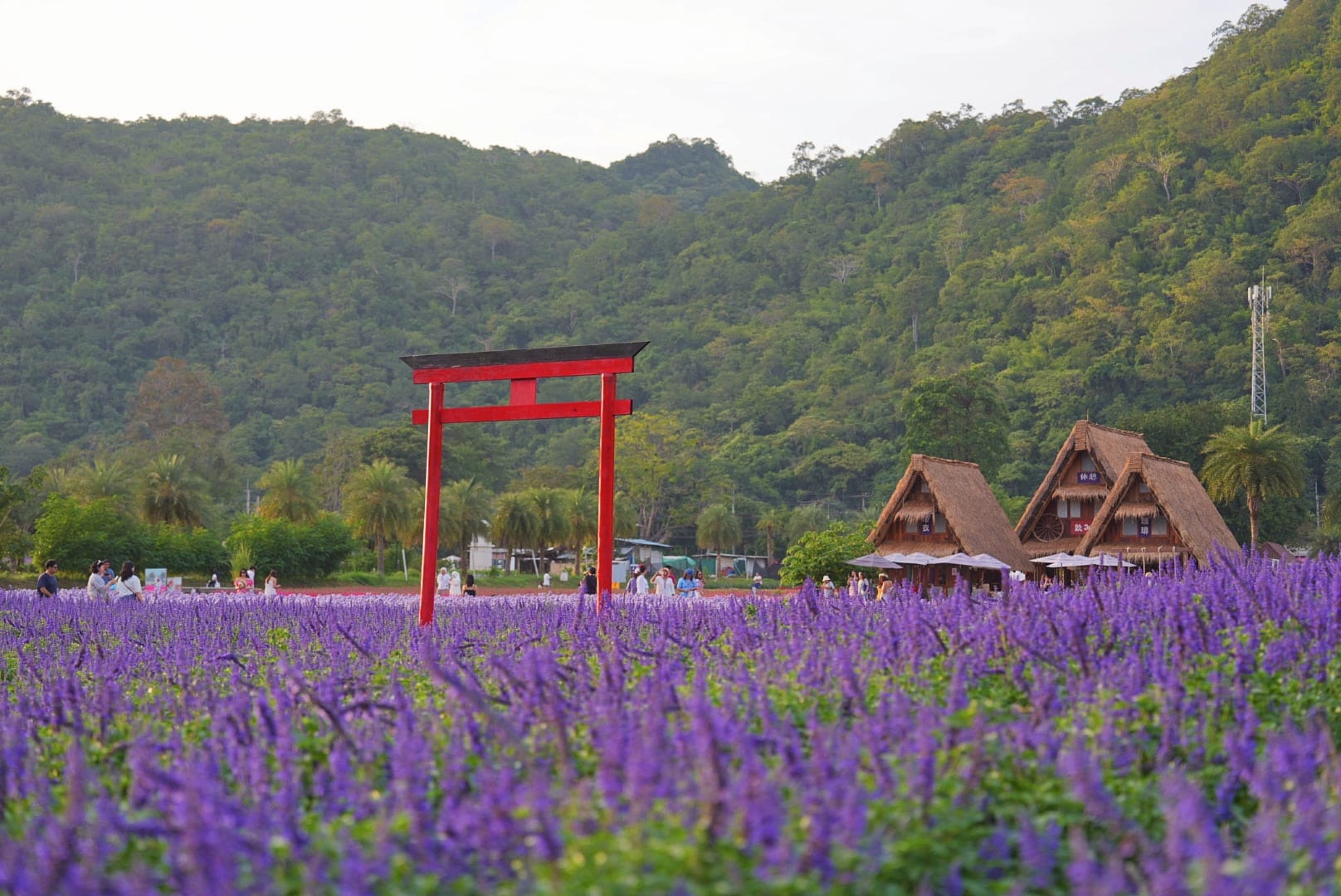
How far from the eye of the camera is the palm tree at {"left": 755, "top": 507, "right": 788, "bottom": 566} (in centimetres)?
7312

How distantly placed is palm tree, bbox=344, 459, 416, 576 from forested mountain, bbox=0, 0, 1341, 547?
24.0 meters

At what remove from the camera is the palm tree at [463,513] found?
57.5m

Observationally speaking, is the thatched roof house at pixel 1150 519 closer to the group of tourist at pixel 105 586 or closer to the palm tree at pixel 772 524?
the group of tourist at pixel 105 586

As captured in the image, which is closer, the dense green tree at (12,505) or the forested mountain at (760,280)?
the dense green tree at (12,505)

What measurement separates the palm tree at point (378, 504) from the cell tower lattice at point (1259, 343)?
112 ft

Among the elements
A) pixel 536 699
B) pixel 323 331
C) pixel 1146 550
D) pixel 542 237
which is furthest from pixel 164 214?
pixel 536 699

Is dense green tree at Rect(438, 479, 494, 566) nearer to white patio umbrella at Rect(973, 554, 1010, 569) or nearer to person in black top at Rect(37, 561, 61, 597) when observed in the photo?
white patio umbrella at Rect(973, 554, 1010, 569)

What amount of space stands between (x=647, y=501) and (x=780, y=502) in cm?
811

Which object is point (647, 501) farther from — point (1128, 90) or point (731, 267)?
point (1128, 90)

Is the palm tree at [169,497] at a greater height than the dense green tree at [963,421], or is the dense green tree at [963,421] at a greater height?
the dense green tree at [963,421]

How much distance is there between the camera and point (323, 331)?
114 m

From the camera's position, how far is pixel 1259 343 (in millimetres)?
70125

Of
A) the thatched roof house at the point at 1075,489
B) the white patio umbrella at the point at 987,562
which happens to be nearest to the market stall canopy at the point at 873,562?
the white patio umbrella at the point at 987,562

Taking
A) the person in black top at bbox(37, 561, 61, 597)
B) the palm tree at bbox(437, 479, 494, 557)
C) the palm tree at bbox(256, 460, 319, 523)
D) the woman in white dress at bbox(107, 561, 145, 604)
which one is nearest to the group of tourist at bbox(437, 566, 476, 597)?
the woman in white dress at bbox(107, 561, 145, 604)
